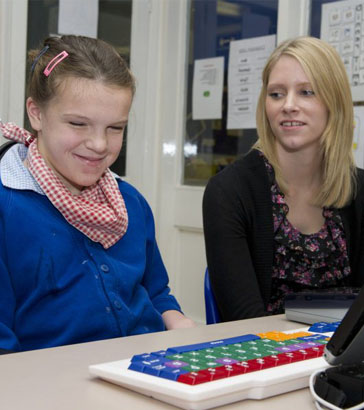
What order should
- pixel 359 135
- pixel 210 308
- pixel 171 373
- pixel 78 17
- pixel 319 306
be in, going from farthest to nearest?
pixel 78 17, pixel 359 135, pixel 210 308, pixel 319 306, pixel 171 373

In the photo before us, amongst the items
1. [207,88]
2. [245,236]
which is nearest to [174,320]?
[245,236]

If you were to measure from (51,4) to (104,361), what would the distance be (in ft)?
7.06

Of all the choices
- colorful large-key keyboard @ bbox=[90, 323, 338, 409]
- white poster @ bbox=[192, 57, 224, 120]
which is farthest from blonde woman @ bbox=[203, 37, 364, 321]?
white poster @ bbox=[192, 57, 224, 120]

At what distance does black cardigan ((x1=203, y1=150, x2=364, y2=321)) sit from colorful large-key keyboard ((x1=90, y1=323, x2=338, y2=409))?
2.39ft

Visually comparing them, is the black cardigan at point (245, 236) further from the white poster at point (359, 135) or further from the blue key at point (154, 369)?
the blue key at point (154, 369)

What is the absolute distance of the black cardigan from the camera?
1545mm

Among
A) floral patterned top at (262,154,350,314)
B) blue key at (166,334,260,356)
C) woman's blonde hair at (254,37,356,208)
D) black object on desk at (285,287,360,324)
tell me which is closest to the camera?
blue key at (166,334,260,356)

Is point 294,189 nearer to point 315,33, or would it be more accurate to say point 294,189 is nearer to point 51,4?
point 315,33

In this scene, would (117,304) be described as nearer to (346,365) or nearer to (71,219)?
(71,219)

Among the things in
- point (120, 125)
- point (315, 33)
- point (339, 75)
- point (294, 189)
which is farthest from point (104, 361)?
point (315, 33)

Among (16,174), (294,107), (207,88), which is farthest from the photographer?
(207,88)

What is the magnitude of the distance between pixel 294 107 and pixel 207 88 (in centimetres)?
125

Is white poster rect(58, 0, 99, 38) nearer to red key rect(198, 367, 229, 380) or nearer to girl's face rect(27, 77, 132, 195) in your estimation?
girl's face rect(27, 77, 132, 195)

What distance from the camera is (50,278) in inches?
44.9
